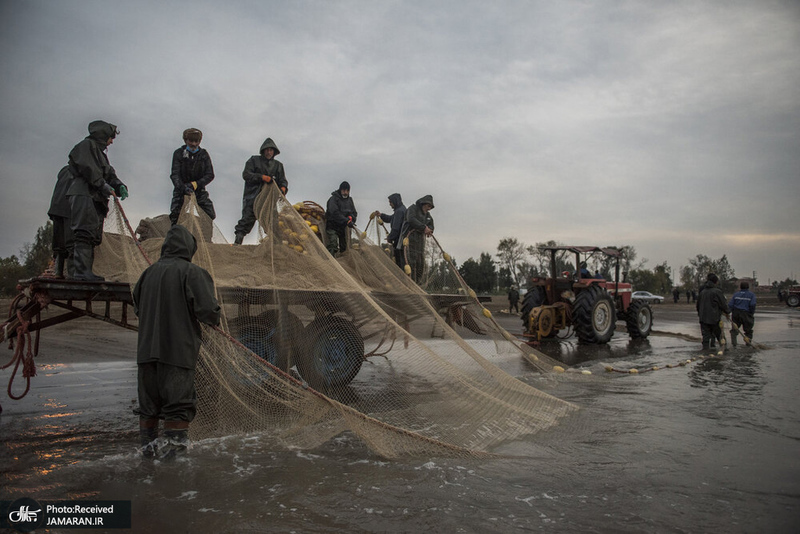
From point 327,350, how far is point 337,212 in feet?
8.32

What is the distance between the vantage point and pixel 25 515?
9.04ft

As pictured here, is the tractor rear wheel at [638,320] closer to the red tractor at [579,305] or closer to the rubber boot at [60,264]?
the red tractor at [579,305]

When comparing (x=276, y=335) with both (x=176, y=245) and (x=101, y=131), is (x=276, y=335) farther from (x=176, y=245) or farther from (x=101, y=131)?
(x=101, y=131)

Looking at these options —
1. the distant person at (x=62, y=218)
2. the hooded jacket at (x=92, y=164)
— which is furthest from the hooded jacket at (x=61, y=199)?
the hooded jacket at (x=92, y=164)

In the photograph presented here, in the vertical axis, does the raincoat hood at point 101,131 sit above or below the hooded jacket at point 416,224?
above

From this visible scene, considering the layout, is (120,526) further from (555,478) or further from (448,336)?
(448,336)

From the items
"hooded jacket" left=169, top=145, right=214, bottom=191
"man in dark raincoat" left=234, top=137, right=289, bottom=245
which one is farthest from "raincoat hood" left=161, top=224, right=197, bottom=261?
"man in dark raincoat" left=234, top=137, right=289, bottom=245

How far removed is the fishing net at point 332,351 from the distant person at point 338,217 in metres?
0.65

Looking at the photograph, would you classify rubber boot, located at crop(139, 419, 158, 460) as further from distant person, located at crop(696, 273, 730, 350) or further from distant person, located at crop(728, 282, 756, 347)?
distant person, located at crop(728, 282, 756, 347)

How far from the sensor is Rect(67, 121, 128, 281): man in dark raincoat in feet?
15.5


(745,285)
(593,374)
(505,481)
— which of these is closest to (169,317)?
(505,481)

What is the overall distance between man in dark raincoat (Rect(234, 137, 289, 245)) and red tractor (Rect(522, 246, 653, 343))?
6871 millimetres

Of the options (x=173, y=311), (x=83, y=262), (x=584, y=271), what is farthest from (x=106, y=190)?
(x=584, y=271)

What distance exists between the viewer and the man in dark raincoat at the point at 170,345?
353 cm
